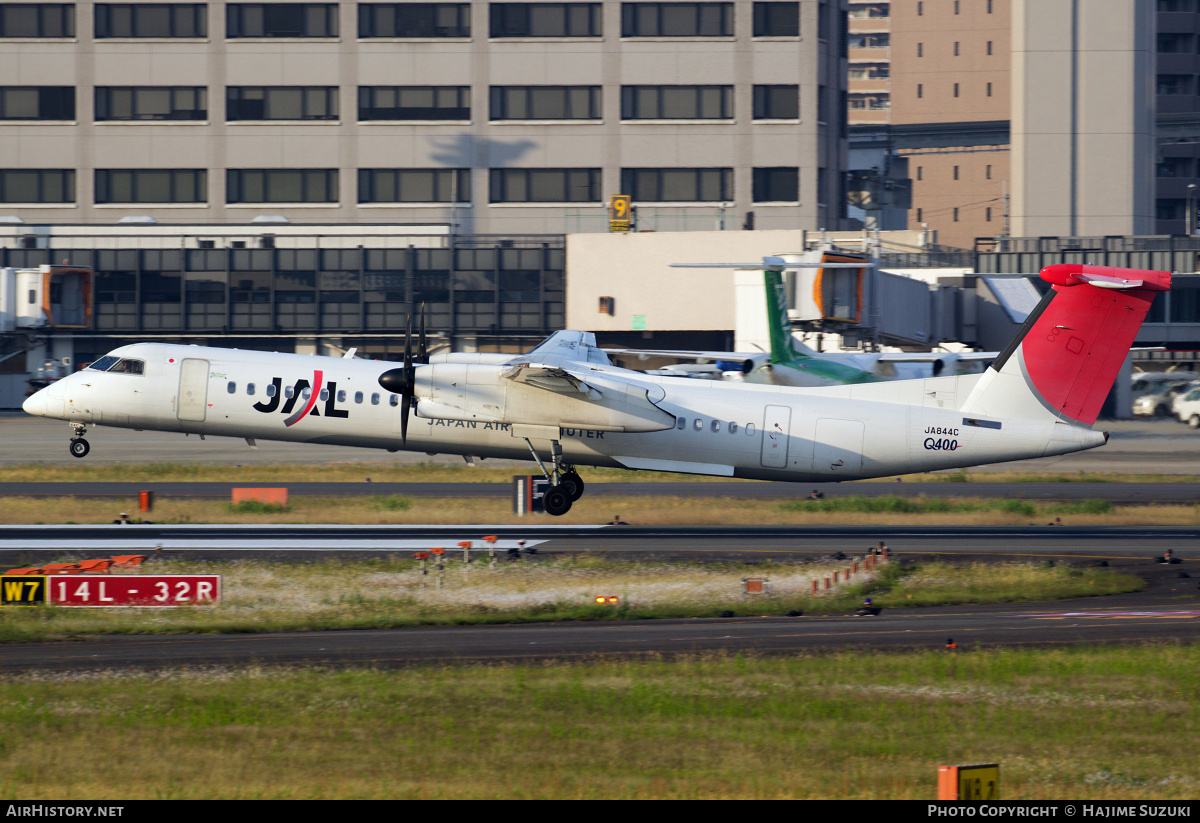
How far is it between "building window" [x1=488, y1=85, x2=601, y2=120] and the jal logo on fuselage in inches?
2029

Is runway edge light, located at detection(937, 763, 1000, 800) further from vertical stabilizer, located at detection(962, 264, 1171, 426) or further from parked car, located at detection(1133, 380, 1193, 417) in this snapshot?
parked car, located at detection(1133, 380, 1193, 417)

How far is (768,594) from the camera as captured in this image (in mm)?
22391

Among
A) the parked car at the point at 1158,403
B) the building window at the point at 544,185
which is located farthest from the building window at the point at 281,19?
the parked car at the point at 1158,403

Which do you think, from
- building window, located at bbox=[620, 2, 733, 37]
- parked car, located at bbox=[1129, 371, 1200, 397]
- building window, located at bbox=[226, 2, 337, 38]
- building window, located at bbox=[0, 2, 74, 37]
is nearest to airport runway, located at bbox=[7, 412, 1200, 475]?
parked car, located at bbox=[1129, 371, 1200, 397]

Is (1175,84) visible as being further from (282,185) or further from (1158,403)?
(282,185)

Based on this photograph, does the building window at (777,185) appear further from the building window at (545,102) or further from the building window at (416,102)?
the building window at (416,102)

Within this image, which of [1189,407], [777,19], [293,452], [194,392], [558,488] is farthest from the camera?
[777,19]

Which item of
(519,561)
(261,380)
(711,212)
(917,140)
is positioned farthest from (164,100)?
(917,140)

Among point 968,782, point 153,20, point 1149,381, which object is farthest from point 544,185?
point 968,782

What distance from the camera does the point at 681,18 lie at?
75188mm

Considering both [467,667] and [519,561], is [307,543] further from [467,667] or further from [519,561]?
[467,667]

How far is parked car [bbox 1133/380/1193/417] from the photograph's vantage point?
6300 cm

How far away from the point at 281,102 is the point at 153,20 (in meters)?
9.67

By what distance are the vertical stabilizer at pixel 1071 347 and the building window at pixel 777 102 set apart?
5167 cm
